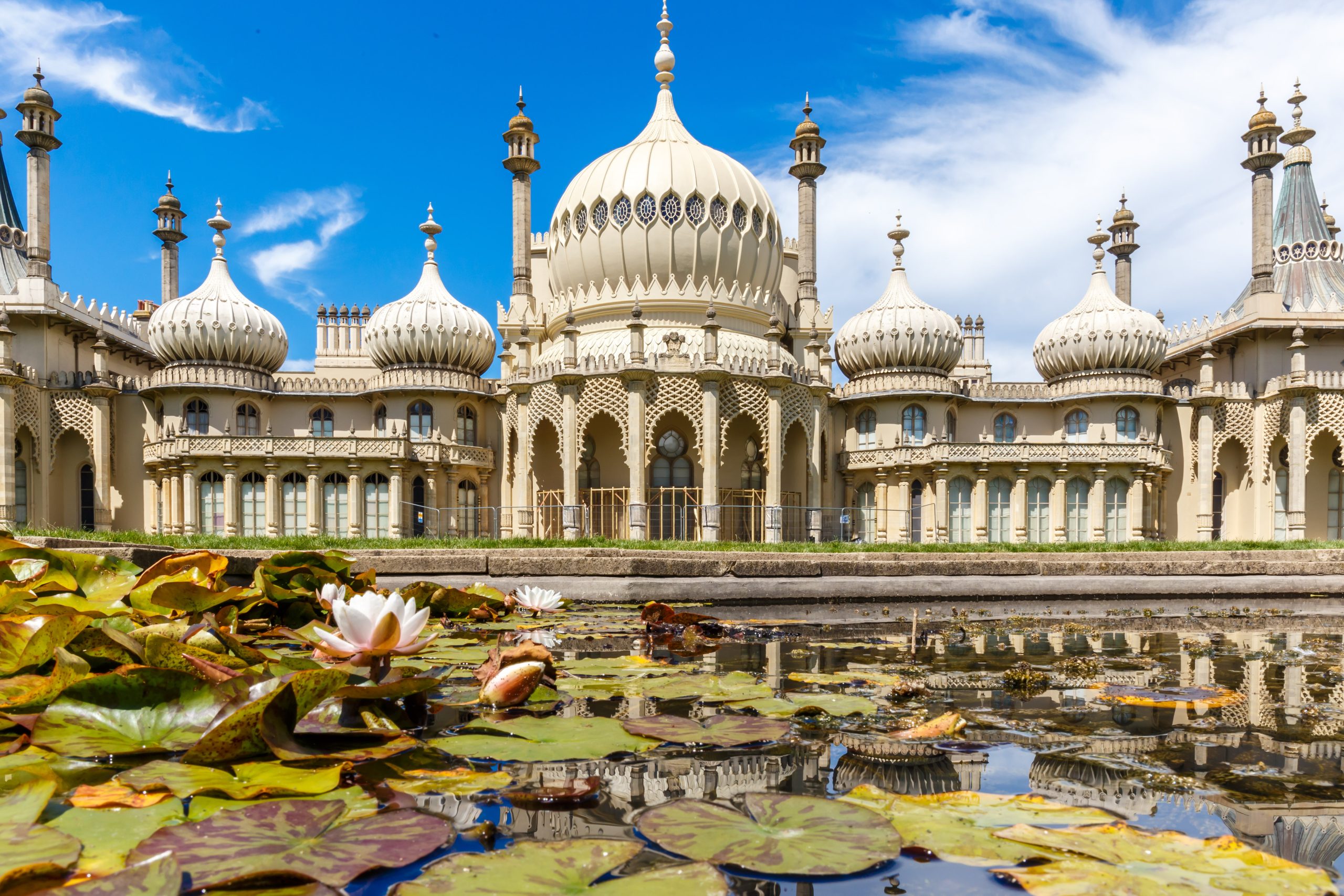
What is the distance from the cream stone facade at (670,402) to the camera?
21.9 meters

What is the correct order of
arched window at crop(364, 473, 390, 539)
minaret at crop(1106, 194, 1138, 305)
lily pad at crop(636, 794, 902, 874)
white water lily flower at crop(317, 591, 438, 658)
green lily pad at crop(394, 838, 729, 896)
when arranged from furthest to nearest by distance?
1. minaret at crop(1106, 194, 1138, 305)
2. arched window at crop(364, 473, 390, 539)
3. white water lily flower at crop(317, 591, 438, 658)
4. lily pad at crop(636, 794, 902, 874)
5. green lily pad at crop(394, 838, 729, 896)

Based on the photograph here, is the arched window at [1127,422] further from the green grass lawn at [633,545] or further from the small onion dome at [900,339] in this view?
the green grass lawn at [633,545]

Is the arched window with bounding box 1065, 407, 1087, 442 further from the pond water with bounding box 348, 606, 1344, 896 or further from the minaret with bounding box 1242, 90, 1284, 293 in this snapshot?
the pond water with bounding box 348, 606, 1344, 896

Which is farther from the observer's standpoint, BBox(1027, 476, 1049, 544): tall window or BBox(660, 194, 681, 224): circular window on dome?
BBox(1027, 476, 1049, 544): tall window

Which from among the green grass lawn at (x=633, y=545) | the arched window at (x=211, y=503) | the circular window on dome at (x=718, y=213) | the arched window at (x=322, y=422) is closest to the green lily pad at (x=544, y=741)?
the green grass lawn at (x=633, y=545)

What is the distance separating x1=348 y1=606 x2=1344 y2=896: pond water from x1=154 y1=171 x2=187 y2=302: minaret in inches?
1397

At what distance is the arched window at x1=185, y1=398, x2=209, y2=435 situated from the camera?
2508 cm

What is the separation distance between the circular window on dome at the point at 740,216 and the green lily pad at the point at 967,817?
23.1 metres

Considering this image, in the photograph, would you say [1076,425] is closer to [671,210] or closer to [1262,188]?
[1262,188]

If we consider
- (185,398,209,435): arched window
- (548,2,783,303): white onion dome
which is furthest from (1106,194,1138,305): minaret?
(185,398,209,435): arched window

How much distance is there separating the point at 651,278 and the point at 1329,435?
23.3m

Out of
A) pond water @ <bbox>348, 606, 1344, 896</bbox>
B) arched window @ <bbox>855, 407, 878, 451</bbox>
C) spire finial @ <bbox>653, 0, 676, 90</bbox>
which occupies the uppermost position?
spire finial @ <bbox>653, 0, 676, 90</bbox>

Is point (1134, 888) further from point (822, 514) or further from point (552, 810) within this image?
point (822, 514)

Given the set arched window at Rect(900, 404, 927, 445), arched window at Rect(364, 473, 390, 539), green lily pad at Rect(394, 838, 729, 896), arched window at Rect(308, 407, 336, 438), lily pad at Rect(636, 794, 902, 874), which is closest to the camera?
green lily pad at Rect(394, 838, 729, 896)
